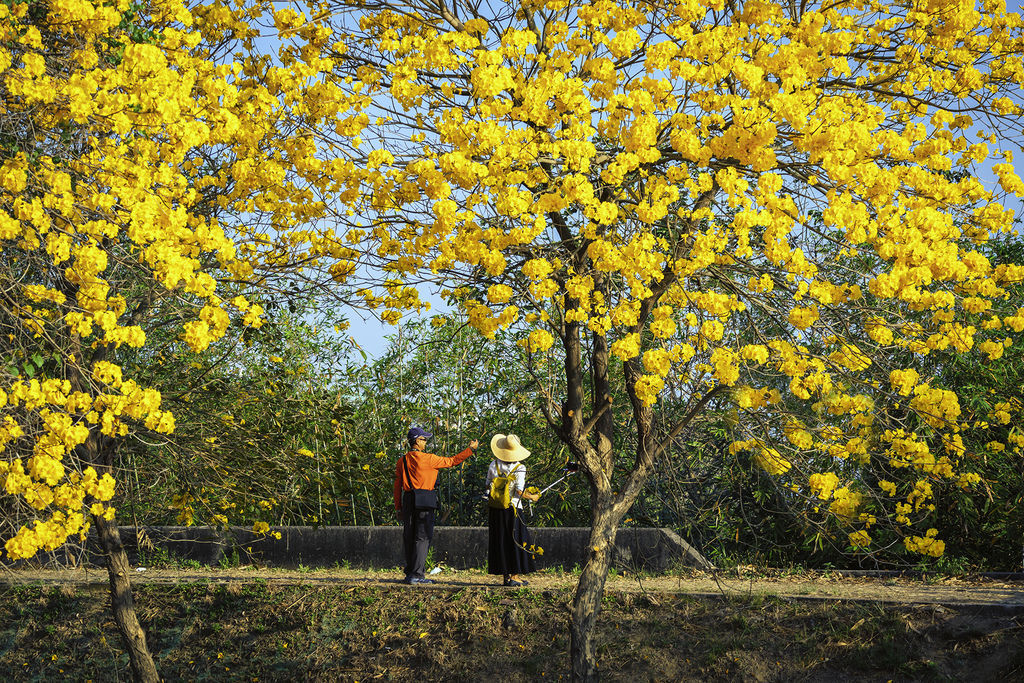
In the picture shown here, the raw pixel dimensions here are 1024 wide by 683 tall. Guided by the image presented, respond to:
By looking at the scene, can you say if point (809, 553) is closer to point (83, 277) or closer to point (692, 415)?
point (692, 415)

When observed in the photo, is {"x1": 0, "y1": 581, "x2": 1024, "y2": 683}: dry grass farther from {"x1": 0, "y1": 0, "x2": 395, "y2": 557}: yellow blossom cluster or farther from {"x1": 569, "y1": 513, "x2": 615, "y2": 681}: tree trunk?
{"x1": 0, "y1": 0, "x2": 395, "y2": 557}: yellow blossom cluster

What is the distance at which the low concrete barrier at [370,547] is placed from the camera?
8.71 m

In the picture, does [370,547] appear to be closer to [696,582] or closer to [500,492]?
[500,492]

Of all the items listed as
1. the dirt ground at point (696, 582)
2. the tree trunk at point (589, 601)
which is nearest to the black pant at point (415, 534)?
the dirt ground at point (696, 582)

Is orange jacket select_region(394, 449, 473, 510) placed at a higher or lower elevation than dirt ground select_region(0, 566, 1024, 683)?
higher

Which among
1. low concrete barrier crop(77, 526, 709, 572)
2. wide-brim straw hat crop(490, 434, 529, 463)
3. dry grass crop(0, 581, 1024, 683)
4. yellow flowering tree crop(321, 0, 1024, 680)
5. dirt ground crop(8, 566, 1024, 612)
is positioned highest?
yellow flowering tree crop(321, 0, 1024, 680)

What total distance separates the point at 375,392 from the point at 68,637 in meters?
4.24

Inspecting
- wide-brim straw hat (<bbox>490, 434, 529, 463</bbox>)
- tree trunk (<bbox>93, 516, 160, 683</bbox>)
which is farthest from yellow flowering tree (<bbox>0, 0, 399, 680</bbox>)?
wide-brim straw hat (<bbox>490, 434, 529, 463</bbox>)

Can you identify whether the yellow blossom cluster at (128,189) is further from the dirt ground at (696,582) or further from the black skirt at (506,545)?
the black skirt at (506,545)

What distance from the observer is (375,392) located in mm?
11328

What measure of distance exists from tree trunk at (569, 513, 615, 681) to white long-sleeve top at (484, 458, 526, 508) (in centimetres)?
172

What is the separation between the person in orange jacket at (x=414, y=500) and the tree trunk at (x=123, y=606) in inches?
91.3

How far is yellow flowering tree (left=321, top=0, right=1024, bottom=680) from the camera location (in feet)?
15.3

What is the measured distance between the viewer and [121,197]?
4422 millimetres
